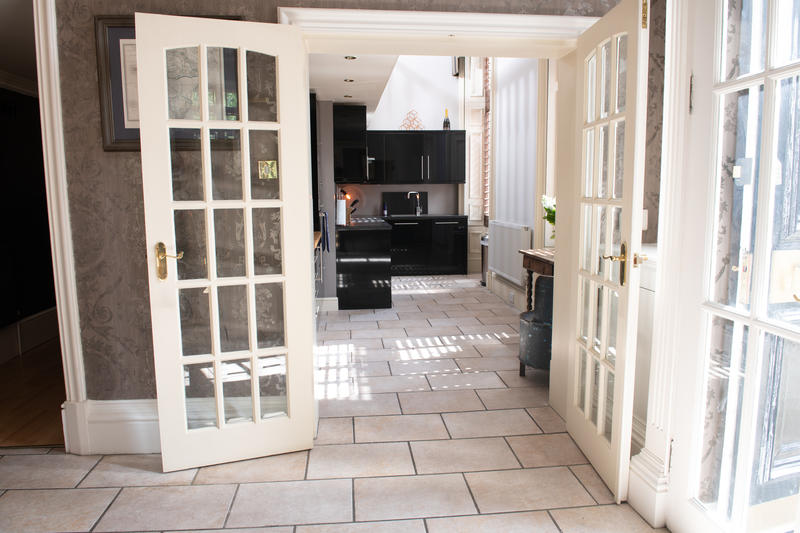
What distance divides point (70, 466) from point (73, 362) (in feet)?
1.71

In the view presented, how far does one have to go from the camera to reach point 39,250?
523 centimetres

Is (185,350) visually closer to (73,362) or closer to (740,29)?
(73,362)

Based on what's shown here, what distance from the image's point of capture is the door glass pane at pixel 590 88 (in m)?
2.86

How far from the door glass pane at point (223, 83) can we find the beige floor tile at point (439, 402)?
6.68 feet

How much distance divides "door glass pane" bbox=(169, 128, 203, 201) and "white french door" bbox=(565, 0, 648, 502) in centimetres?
191

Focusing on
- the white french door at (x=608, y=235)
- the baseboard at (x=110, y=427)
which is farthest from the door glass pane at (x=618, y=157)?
the baseboard at (x=110, y=427)

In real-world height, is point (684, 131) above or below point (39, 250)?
above

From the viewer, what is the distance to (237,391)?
2.94 metres

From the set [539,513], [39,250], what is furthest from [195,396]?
[39,250]

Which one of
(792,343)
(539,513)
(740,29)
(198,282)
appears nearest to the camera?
(792,343)

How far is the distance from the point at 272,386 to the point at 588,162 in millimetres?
1988

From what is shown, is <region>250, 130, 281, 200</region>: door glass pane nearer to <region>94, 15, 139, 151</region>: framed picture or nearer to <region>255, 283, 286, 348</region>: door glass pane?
<region>255, 283, 286, 348</region>: door glass pane

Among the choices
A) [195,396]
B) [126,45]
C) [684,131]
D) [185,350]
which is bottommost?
[195,396]

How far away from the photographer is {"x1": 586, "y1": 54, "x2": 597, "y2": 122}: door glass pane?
9.40 ft
